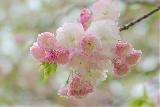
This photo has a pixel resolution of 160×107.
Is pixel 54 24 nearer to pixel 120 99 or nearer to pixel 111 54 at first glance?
pixel 120 99

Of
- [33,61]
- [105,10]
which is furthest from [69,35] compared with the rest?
[33,61]

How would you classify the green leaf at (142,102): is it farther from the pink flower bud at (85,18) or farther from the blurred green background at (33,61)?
the blurred green background at (33,61)

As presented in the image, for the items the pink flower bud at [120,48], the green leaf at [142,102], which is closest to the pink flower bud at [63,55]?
the pink flower bud at [120,48]

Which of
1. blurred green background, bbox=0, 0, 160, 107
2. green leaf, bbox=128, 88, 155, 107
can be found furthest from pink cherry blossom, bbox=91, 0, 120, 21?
blurred green background, bbox=0, 0, 160, 107

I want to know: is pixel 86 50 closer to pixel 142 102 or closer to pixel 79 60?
pixel 79 60

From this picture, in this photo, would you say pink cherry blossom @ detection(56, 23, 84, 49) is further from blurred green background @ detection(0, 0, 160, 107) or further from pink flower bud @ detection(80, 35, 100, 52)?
blurred green background @ detection(0, 0, 160, 107)
